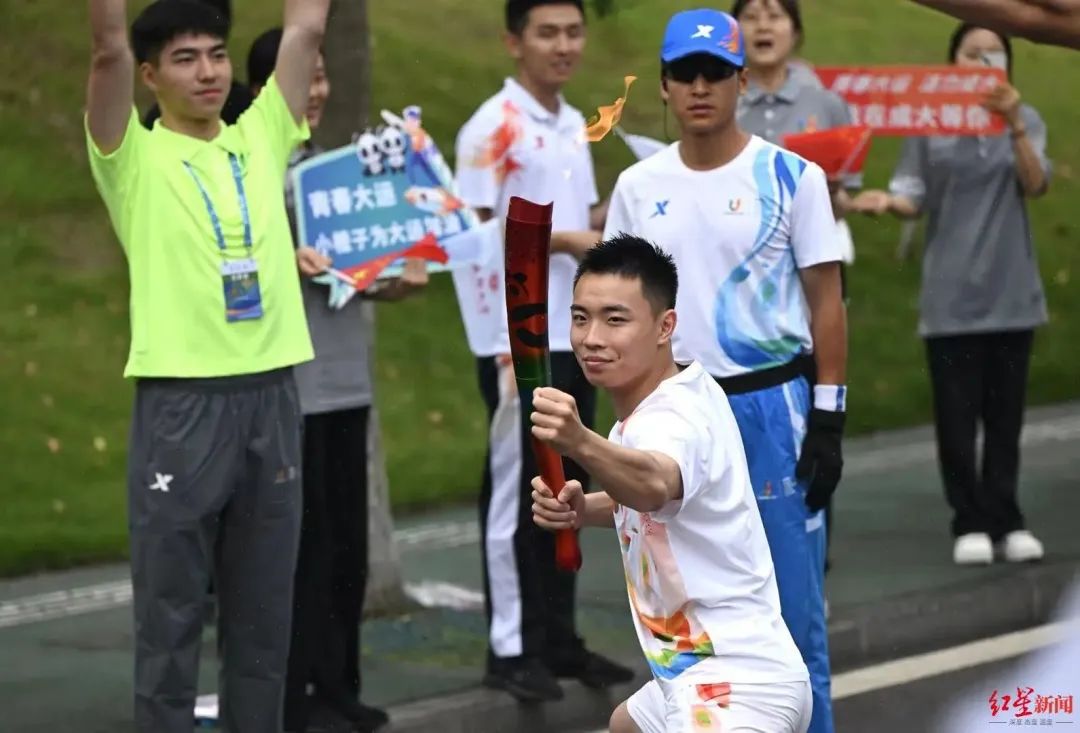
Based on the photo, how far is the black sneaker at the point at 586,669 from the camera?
7.67 meters

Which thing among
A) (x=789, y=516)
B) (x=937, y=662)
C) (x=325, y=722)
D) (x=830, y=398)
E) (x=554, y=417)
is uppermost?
(x=554, y=417)

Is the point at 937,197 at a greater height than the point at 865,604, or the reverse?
the point at 937,197

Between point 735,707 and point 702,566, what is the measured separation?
303 mm

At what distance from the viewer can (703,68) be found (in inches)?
246

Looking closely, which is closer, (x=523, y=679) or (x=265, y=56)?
(x=265, y=56)

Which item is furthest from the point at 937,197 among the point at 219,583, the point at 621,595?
the point at 219,583

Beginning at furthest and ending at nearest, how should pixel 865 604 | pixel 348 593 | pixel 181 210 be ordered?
1. pixel 865 604
2. pixel 348 593
3. pixel 181 210

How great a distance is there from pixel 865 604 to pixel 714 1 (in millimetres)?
12976

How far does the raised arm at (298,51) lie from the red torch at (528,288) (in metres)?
2.44

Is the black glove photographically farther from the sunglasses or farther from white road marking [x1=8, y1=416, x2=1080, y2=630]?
white road marking [x1=8, y1=416, x2=1080, y2=630]

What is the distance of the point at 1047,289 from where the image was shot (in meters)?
17.1

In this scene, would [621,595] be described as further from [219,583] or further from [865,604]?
[219,583]

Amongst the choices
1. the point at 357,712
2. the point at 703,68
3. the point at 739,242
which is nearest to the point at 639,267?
the point at 739,242

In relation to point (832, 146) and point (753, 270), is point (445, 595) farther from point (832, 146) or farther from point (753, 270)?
point (753, 270)
